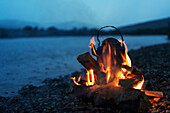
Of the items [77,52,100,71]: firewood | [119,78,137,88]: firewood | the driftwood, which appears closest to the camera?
the driftwood

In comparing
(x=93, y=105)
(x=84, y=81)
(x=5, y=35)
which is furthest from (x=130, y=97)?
(x=5, y=35)

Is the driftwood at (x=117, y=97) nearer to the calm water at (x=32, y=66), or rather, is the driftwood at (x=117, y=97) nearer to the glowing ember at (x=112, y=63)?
the glowing ember at (x=112, y=63)

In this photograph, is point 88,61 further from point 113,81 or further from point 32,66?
point 32,66

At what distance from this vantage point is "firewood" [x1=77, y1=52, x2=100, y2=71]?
4.86 metres

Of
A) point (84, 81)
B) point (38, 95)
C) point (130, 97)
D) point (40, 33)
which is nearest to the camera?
point (130, 97)

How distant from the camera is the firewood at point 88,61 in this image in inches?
191

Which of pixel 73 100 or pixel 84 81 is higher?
pixel 84 81

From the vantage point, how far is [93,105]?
4.46 m

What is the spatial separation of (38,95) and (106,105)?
2954 millimetres

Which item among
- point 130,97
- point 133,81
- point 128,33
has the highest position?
point 128,33

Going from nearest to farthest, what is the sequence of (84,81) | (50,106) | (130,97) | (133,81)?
(130,97)
(133,81)
(50,106)
(84,81)

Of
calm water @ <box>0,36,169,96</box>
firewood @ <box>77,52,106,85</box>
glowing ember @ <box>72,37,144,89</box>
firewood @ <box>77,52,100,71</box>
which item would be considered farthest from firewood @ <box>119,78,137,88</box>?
calm water @ <box>0,36,169,96</box>

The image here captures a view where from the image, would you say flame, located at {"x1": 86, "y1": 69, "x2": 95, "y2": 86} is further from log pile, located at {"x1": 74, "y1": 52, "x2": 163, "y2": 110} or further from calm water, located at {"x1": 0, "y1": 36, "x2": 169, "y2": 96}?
calm water, located at {"x1": 0, "y1": 36, "x2": 169, "y2": 96}

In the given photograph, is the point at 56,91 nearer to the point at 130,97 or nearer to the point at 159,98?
the point at 130,97
